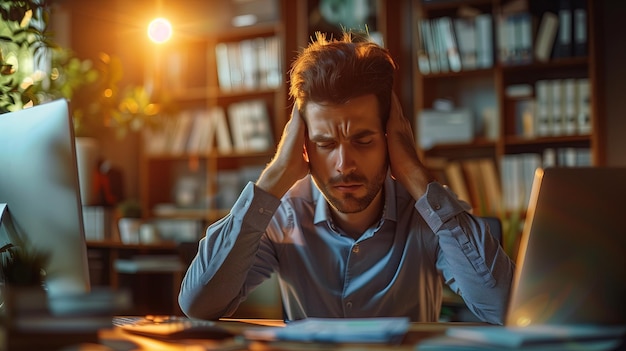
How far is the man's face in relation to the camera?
1.68m

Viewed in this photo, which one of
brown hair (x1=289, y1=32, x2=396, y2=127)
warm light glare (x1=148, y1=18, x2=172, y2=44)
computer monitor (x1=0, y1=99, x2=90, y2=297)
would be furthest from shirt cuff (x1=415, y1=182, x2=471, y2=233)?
warm light glare (x1=148, y1=18, x2=172, y2=44)

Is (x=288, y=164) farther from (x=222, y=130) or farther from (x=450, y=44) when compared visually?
(x=222, y=130)

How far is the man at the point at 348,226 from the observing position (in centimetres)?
159

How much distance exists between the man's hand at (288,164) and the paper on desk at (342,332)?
1.95ft

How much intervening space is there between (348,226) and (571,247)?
2.76ft

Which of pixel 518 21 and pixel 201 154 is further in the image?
pixel 201 154

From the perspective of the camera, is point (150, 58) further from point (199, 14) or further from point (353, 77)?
point (353, 77)

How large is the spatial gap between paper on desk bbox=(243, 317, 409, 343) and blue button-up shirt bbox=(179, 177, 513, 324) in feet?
1.55

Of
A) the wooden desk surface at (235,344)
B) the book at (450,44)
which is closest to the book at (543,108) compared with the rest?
the book at (450,44)

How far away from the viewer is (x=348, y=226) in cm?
184

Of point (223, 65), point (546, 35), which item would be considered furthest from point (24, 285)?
point (223, 65)

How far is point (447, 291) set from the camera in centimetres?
278

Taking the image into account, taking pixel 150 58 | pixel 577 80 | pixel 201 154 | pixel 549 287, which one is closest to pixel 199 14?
pixel 150 58

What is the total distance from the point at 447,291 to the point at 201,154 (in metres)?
2.50
